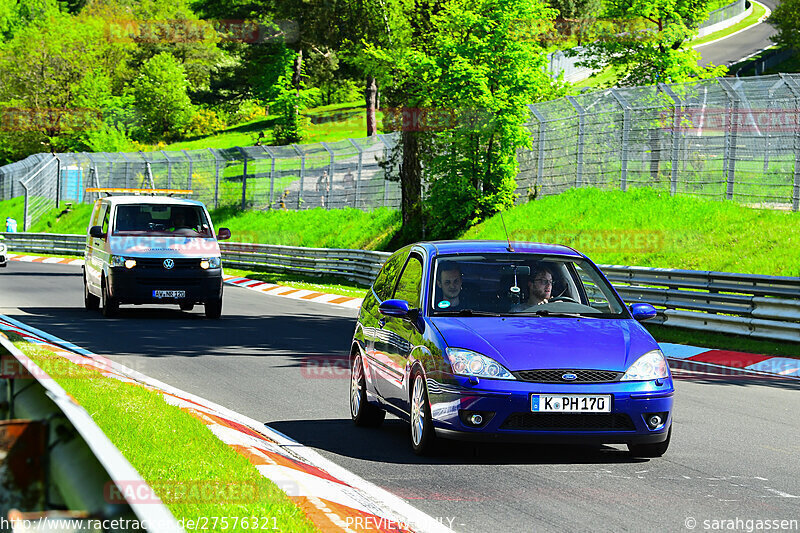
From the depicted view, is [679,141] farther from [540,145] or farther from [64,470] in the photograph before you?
[64,470]

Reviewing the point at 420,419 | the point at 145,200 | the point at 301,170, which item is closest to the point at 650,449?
the point at 420,419

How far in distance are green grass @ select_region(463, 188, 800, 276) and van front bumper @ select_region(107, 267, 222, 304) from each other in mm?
9568

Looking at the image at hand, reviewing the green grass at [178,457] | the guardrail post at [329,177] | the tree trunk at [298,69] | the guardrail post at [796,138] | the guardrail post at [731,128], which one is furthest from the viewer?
the tree trunk at [298,69]

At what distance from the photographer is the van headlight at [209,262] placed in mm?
20422

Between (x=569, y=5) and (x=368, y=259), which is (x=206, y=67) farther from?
(x=368, y=259)

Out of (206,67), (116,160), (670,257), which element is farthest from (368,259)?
(206,67)

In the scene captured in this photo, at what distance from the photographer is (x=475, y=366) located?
7664mm

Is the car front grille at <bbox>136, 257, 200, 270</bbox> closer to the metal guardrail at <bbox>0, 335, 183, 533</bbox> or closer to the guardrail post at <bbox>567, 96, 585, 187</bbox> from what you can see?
the guardrail post at <bbox>567, 96, 585, 187</bbox>

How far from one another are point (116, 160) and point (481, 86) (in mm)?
34173

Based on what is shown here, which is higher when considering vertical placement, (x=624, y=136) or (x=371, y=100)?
(x=371, y=100)

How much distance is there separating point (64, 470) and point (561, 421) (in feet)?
14.4

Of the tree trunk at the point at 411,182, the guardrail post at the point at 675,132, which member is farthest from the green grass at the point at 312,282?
the guardrail post at the point at 675,132

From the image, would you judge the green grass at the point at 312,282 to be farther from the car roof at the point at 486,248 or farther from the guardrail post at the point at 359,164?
the car roof at the point at 486,248

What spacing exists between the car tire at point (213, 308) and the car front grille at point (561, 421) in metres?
13.7
